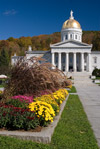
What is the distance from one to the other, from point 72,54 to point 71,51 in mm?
6494

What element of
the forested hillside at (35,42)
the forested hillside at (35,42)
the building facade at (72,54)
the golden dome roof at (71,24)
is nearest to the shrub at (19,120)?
the building facade at (72,54)

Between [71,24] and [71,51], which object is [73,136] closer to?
[71,51]

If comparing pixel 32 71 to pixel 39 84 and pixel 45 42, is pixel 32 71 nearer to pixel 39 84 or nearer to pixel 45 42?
pixel 39 84

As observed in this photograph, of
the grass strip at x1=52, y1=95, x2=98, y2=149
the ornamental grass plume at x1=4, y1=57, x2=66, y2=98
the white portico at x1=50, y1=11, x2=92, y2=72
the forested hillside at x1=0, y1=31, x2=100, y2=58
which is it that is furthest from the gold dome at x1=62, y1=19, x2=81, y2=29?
the grass strip at x1=52, y1=95, x2=98, y2=149

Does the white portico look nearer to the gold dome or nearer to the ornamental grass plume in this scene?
the gold dome

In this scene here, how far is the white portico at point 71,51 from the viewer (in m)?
67.5

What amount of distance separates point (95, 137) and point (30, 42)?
10570 cm

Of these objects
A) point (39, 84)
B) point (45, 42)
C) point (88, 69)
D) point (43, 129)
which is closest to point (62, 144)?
point (43, 129)

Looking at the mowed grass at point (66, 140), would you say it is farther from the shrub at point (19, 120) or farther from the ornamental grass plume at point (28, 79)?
the ornamental grass plume at point (28, 79)

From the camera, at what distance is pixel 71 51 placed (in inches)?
2675

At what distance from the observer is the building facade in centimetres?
6756

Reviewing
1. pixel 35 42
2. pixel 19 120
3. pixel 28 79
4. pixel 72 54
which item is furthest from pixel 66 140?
pixel 35 42

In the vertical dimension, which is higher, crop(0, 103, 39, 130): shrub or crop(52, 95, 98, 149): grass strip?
crop(0, 103, 39, 130): shrub

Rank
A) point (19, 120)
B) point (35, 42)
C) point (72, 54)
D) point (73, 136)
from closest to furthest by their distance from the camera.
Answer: point (19, 120) → point (73, 136) → point (72, 54) → point (35, 42)
